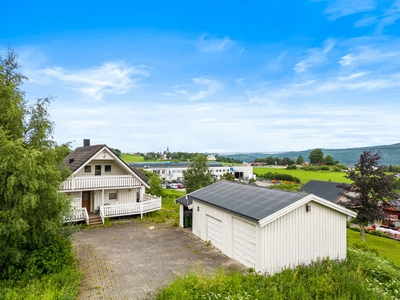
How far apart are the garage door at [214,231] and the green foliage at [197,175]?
19.1 meters

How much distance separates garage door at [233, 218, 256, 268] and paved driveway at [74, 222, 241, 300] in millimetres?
519

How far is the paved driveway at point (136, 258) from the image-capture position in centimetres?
821

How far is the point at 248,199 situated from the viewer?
11711 mm

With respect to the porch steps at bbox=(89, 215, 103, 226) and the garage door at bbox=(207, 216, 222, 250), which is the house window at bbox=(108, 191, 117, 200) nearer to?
the porch steps at bbox=(89, 215, 103, 226)

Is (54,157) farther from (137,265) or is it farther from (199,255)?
(199,255)

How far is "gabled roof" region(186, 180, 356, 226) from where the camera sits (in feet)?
31.2

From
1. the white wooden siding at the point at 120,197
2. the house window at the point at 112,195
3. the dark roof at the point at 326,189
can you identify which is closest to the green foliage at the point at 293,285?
the white wooden siding at the point at 120,197

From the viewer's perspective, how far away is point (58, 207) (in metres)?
8.63

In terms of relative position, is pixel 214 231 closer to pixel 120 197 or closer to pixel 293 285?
pixel 293 285

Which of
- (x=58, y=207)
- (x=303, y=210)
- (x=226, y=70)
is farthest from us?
(x=226, y=70)

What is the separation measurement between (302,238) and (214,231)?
4459 mm

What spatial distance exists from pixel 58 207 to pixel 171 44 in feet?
60.6

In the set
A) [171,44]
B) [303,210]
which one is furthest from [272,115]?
[303,210]

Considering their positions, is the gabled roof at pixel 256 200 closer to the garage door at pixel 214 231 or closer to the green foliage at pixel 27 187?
the garage door at pixel 214 231
